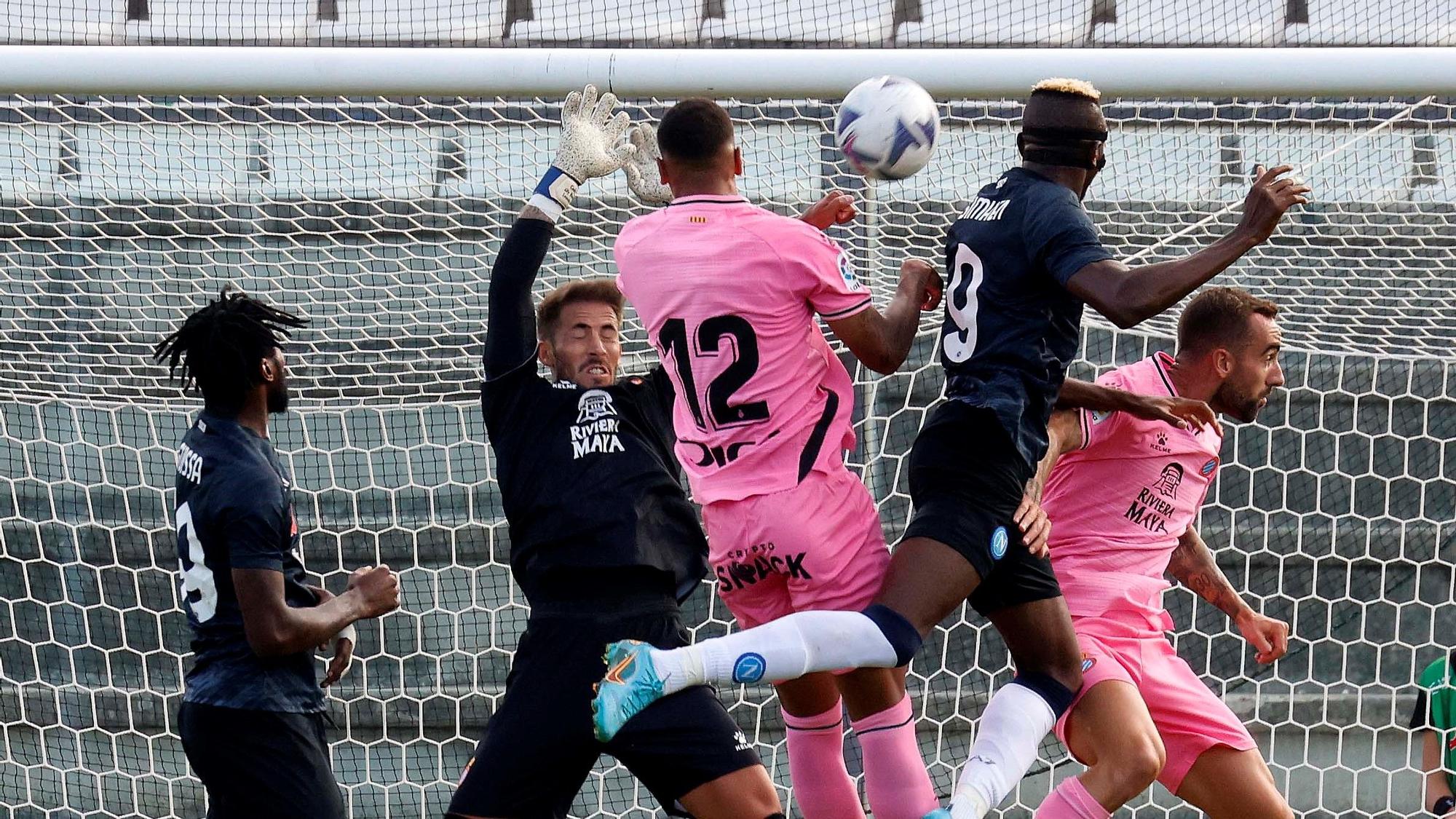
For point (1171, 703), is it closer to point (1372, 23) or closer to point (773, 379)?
point (773, 379)

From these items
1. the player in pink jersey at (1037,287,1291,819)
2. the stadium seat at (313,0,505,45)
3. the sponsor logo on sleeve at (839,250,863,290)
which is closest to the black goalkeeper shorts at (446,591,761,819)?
the sponsor logo on sleeve at (839,250,863,290)

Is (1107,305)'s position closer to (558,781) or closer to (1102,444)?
(1102,444)

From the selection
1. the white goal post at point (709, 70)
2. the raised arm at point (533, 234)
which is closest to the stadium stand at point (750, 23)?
the white goal post at point (709, 70)

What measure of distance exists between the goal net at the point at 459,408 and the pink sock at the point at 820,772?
204 cm

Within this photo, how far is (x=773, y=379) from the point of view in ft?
12.7

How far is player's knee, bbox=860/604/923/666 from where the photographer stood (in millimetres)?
3631

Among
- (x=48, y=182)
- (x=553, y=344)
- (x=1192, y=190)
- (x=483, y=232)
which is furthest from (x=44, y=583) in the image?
(x=1192, y=190)

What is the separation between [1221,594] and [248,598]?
2935 millimetres

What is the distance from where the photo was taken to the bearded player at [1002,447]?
3.62 meters

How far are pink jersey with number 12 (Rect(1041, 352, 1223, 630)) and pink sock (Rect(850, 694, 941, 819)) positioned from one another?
992mm

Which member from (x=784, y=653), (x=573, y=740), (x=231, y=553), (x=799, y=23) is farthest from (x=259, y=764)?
(x=799, y=23)

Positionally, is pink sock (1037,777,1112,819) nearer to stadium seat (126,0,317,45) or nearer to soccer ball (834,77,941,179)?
soccer ball (834,77,941,179)

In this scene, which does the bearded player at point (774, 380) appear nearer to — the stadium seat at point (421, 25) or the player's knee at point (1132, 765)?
the player's knee at point (1132, 765)

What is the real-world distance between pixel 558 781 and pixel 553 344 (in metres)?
1.19
